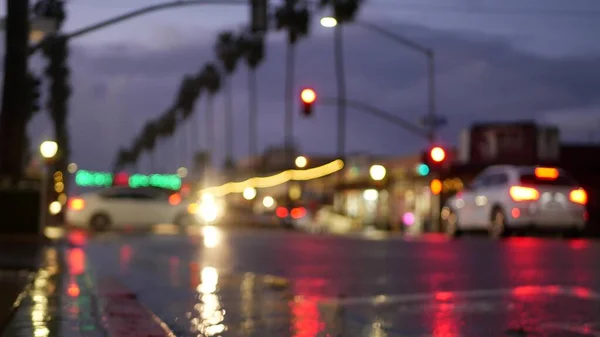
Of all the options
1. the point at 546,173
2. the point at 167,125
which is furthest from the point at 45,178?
the point at 167,125

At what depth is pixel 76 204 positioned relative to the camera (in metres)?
37.8

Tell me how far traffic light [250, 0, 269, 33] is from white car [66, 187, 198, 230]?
15926mm

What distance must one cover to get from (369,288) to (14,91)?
16.4 m

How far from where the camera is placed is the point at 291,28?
77125 millimetres

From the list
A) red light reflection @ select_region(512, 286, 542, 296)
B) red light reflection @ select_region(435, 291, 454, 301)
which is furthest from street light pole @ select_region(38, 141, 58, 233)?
red light reflection @ select_region(512, 286, 542, 296)

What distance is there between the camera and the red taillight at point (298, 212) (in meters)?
54.8

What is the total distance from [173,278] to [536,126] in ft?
180

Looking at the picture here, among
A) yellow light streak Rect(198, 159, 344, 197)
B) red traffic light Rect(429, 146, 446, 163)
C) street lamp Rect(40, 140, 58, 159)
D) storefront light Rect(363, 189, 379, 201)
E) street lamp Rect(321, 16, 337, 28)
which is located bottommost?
street lamp Rect(40, 140, 58, 159)

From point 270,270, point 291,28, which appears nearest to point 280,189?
point 291,28

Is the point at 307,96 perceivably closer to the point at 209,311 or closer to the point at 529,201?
the point at 529,201

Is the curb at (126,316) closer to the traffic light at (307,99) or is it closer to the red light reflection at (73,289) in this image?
the red light reflection at (73,289)

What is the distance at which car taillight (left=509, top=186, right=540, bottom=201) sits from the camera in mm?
25672

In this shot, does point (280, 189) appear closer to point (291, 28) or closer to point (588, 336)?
point (291, 28)

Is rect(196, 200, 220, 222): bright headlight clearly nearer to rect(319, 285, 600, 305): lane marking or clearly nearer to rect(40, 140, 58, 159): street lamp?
rect(40, 140, 58, 159): street lamp
